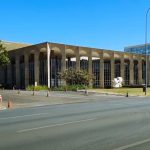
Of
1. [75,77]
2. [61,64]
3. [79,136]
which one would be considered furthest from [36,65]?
[79,136]

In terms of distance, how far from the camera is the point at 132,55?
95.1m

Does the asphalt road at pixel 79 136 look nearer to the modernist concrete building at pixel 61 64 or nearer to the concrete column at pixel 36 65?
the modernist concrete building at pixel 61 64

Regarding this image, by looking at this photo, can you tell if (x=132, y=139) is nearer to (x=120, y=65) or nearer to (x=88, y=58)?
(x=88, y=58)

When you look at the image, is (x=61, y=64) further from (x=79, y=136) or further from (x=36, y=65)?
(x=79, y=136)

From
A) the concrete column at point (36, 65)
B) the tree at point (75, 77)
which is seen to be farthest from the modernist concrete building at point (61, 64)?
the tree at point (75, 77)

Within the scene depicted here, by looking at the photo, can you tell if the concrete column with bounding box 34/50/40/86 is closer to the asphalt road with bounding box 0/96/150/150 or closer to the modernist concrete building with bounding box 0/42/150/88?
the modernist concrete building with bounding box 0/42/150/88

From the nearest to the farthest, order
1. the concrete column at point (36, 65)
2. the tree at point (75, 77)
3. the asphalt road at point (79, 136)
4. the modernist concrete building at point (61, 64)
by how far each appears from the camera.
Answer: the asphalt road at point (79, 136)
the tree at point (75, 77)
the concrete column at point (36, 65)
the modernist concrete building at point (61, 64)

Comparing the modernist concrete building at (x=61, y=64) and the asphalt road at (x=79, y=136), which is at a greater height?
the modernist concrete building at (x=61, y=64)

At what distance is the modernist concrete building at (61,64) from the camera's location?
75250 mm

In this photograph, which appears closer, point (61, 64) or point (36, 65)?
point (36, 65)

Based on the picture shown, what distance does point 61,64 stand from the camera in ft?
250

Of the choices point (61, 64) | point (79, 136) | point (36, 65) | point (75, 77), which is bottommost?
point (79, 136)

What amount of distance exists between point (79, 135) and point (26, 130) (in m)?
2.32

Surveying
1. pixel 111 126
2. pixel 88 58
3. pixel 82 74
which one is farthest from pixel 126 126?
pixel 88 58
